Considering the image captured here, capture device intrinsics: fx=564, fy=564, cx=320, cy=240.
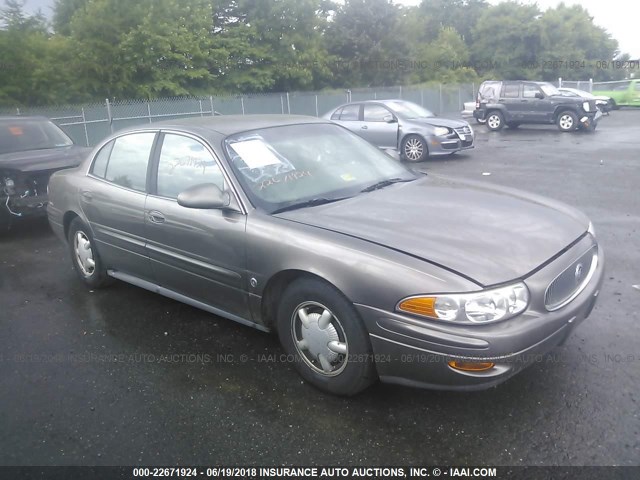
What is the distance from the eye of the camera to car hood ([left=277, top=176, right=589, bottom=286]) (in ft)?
9.32

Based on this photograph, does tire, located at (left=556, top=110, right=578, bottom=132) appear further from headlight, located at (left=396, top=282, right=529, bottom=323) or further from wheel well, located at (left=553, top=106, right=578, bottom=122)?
headlight, located at (left=396, top=282, right=529, bottom=323)

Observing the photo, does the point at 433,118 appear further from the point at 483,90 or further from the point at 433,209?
the point at 433,209

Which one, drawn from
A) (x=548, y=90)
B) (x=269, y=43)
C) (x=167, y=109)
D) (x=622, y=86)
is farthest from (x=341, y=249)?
(x=622, y=86)

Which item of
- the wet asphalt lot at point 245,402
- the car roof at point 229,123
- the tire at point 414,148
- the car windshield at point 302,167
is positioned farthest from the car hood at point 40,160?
the tire at point 414,148

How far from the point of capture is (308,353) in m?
3.28

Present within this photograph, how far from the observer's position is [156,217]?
13.2 feet

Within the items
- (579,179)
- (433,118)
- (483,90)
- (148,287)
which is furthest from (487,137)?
(148,287)

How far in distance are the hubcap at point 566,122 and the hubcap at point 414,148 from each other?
26.4 feet

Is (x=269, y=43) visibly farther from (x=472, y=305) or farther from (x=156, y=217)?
(x=472, y=305)

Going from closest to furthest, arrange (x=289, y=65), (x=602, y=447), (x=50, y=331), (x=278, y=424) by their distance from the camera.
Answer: (x=602, y=447) < (x=278, y=424) < (x=50, y=331) < (x=289, y=65)

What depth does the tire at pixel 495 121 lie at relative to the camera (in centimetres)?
2003

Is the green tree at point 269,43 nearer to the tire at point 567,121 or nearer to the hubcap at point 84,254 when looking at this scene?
the tire at point 567,121

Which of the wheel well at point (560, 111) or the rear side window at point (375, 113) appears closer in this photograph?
the rear side window at point (375, 113)

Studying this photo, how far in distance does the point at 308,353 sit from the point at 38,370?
1.82m
